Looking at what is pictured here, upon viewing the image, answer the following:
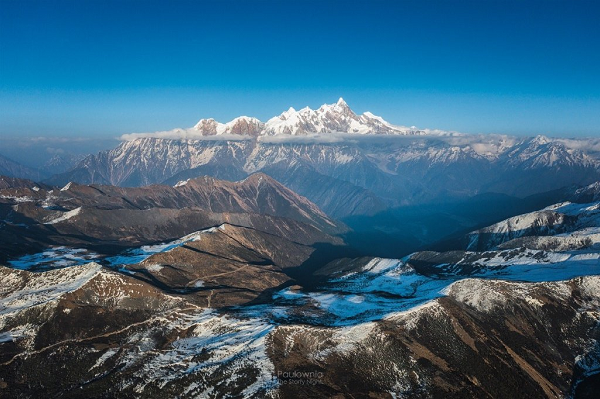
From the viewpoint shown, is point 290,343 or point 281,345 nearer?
point 281,345

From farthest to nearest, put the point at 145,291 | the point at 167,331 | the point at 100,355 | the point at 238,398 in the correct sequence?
the point at 145,291 → the point at 167,331 → the point at 100,355 → the point at 238,398

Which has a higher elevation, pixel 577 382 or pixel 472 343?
pixel 472 343

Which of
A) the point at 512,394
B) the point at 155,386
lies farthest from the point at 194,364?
the point at 512,394

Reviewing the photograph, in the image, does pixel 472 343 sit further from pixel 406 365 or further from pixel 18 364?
pixel 18 364

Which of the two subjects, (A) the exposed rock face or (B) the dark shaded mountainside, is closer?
(B) the dark shaded mountainside

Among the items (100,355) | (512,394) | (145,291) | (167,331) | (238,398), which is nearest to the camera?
(238,398)

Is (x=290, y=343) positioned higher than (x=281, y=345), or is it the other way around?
(x=290, y=343)

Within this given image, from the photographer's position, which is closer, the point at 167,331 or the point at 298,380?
the point at 298,380

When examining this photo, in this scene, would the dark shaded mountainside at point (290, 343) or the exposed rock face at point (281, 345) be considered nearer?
the dark shaded mountainside at point (290, 343)

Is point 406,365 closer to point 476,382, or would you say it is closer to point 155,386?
point 476,382
